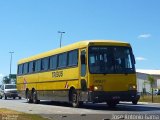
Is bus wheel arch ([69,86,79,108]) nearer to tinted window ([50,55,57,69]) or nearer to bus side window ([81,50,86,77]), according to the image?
bus side window ([81,50,86,77])

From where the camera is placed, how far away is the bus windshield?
22.8 m

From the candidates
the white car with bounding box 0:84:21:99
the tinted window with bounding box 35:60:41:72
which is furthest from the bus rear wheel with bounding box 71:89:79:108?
the white car with bounding box 0:84:21:99

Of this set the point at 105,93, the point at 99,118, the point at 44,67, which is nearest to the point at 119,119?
the point at 99,118

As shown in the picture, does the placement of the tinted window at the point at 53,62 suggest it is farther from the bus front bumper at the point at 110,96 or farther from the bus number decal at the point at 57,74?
the bus front bumper at the point at 110,96

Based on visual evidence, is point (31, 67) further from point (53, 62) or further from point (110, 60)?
point (110, 60)

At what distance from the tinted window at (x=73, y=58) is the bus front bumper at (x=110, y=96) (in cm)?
282

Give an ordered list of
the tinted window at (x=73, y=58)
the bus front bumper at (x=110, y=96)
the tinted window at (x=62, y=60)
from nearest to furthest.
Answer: the bus front bumper at (x=110, y=96)
the tinted window at (x=73, y=58)
the tinted window at (x=62, y=60)

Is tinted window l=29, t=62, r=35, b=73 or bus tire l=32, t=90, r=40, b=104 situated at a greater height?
tinted window l=29, t=62, r=35, b=73

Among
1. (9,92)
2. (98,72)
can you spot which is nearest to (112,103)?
(98,72)

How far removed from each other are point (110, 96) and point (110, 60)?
6.31 feet

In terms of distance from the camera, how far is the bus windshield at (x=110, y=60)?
74.9 ft

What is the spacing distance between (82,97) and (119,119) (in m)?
7.23

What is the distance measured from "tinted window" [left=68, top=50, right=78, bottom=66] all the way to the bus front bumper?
2821 mm

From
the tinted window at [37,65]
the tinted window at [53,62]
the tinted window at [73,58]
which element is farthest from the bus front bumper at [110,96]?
the tinted window at [37,65]
